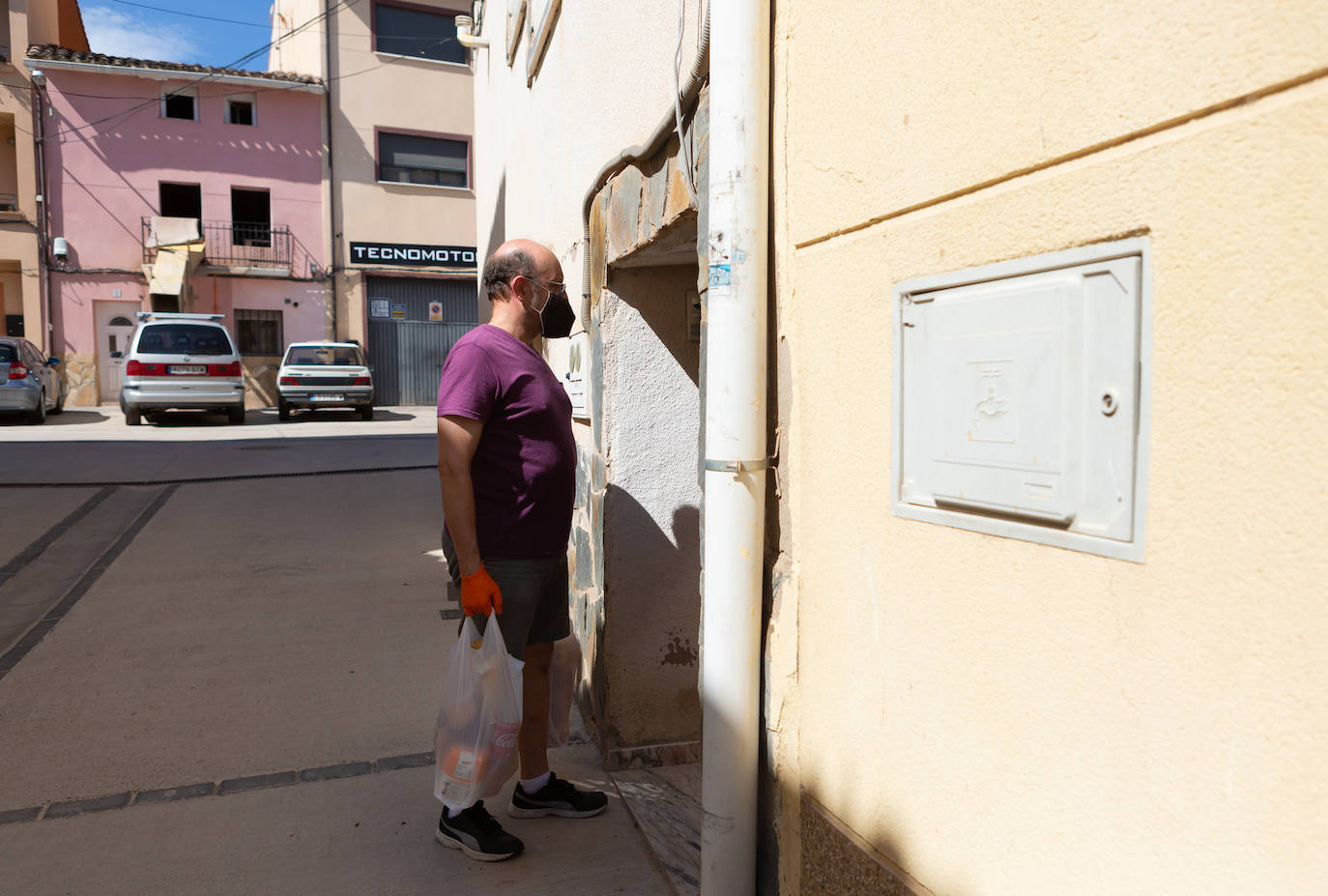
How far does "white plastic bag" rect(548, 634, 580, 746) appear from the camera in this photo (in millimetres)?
2969

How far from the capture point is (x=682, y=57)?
231 centimetres

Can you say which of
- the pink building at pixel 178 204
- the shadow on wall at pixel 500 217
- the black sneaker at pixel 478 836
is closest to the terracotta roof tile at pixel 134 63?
the pink building at pixel 178 204

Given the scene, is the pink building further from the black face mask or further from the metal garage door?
the black face mask

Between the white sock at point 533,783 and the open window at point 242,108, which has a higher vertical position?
the open window at point 242,108

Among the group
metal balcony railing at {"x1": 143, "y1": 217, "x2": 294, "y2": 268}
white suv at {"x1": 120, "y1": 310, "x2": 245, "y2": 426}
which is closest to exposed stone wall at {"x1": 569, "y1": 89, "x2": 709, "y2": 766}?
white suv at {"x1": 120, "y1": 310, "x2": 245, "y2": 426}

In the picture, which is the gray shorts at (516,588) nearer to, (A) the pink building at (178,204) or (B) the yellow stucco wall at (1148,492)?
(B) the yellow stucco wall at (1148,492)

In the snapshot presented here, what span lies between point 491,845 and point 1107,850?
193 cm

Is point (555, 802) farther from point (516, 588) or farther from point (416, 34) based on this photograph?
point (416, 34)

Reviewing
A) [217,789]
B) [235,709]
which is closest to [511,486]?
[217,789]

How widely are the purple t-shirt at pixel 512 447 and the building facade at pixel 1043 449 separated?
793mm

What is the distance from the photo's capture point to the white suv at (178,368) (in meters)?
13.7

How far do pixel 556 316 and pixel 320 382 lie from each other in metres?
14.4

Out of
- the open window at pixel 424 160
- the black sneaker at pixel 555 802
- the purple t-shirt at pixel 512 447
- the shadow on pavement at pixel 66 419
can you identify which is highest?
the open window at pixel 424 160

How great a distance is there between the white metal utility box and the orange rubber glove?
1407 millimetres
